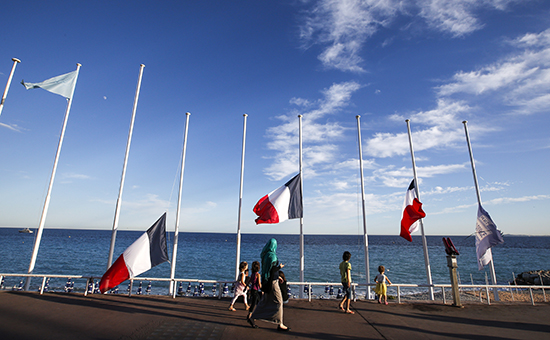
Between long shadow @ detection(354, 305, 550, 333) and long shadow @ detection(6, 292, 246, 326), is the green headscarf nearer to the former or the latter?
long shadow @ detection(6, 292, 246, 326)

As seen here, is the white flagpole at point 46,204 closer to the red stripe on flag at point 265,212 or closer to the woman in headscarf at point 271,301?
the red stripe on flag at point 265,212

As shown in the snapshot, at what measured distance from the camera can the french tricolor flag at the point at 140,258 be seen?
9391 millimetres

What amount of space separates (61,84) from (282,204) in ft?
35.8

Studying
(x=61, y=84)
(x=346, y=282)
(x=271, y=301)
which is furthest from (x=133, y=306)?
(x=61, y=84)

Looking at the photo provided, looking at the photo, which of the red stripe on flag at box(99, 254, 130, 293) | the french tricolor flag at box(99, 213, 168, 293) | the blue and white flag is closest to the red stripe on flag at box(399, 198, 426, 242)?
the blue and white flag

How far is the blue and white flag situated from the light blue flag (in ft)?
63.6

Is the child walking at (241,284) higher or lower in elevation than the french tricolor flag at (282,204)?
lower

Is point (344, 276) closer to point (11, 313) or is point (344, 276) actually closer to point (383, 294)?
point (383, 294)

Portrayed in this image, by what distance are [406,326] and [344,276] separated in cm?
213

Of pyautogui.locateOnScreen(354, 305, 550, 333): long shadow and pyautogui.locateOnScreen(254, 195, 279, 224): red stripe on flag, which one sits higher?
pyautogui.locateOnScreen(254, 195, 279, 224): red stripe on flag

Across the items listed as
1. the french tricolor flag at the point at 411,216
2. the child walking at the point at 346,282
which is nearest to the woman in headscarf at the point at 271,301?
the child walking at the point at 346,282

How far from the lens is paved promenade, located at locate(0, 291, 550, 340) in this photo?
6324 millimetres

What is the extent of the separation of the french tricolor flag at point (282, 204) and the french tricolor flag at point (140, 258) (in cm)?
390

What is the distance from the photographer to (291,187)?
12469 millimetres
